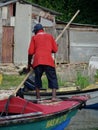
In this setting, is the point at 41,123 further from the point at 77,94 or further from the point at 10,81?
the point at 10,81

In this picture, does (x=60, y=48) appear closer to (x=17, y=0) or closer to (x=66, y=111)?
(x=17, y=0)

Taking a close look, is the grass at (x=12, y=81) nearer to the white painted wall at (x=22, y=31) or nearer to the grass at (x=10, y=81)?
the grass at (x=10, y=81)

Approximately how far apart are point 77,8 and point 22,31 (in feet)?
40.0

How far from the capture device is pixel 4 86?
66.4ft

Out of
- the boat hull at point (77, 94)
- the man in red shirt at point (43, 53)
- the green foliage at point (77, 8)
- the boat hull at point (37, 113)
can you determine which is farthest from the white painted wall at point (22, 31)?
the boat hull at point (37, 113)

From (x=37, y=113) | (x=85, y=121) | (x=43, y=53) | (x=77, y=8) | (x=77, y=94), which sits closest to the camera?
(x=37, y=113)

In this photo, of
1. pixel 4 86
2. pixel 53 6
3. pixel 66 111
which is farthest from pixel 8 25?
pixel 66 111

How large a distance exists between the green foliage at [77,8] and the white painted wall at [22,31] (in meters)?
9.82

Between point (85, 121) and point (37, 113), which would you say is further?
point (85, 121)

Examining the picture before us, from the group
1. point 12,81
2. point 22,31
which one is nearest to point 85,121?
point 12,81

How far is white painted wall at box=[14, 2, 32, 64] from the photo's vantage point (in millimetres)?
27438

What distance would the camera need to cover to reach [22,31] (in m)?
27.6

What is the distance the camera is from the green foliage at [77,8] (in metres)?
37.9

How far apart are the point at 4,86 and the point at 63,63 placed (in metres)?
8.83
